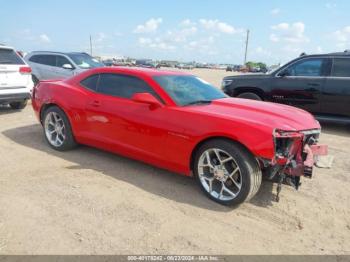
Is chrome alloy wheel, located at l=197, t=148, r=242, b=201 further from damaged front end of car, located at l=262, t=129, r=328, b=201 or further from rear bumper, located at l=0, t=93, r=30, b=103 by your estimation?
rear bumper, located at l=0, t=93, r=30, b=103

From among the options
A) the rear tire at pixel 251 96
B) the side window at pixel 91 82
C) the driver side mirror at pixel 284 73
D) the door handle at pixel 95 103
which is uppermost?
the driver side mirror at pixel 284 73

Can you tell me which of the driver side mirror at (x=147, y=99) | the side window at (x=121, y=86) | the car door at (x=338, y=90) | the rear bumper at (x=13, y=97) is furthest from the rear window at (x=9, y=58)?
the car door at (x=338, y=90)

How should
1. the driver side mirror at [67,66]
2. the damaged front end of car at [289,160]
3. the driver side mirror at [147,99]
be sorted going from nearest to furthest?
the damaged front end of car at [289,160]
the driver side mirror at [147,99]
the driver side mirror at [67,66]

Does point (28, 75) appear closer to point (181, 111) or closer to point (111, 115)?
point (111, 115)

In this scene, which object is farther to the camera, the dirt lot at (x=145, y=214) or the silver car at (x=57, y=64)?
the silver car at (x=57, y=64)

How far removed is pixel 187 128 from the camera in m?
3.90

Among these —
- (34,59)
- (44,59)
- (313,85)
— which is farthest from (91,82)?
(34,59)

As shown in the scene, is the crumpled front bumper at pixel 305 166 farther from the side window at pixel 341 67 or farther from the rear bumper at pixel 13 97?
the rear bumper at pixel 13 97

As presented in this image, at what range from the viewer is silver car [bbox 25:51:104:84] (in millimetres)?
11251

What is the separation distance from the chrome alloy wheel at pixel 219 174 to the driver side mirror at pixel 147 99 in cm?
91

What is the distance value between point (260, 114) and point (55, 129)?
3397 mm

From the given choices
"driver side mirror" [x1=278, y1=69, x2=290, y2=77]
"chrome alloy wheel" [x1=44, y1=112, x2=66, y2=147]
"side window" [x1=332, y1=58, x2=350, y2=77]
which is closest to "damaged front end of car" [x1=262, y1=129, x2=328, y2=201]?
"chrome alloy wheel" [x1=44, y1=112, x2=66, y2=147]

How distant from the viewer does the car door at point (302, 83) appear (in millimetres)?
7660

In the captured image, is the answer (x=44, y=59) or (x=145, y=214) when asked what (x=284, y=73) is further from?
(x=44, y=59)
